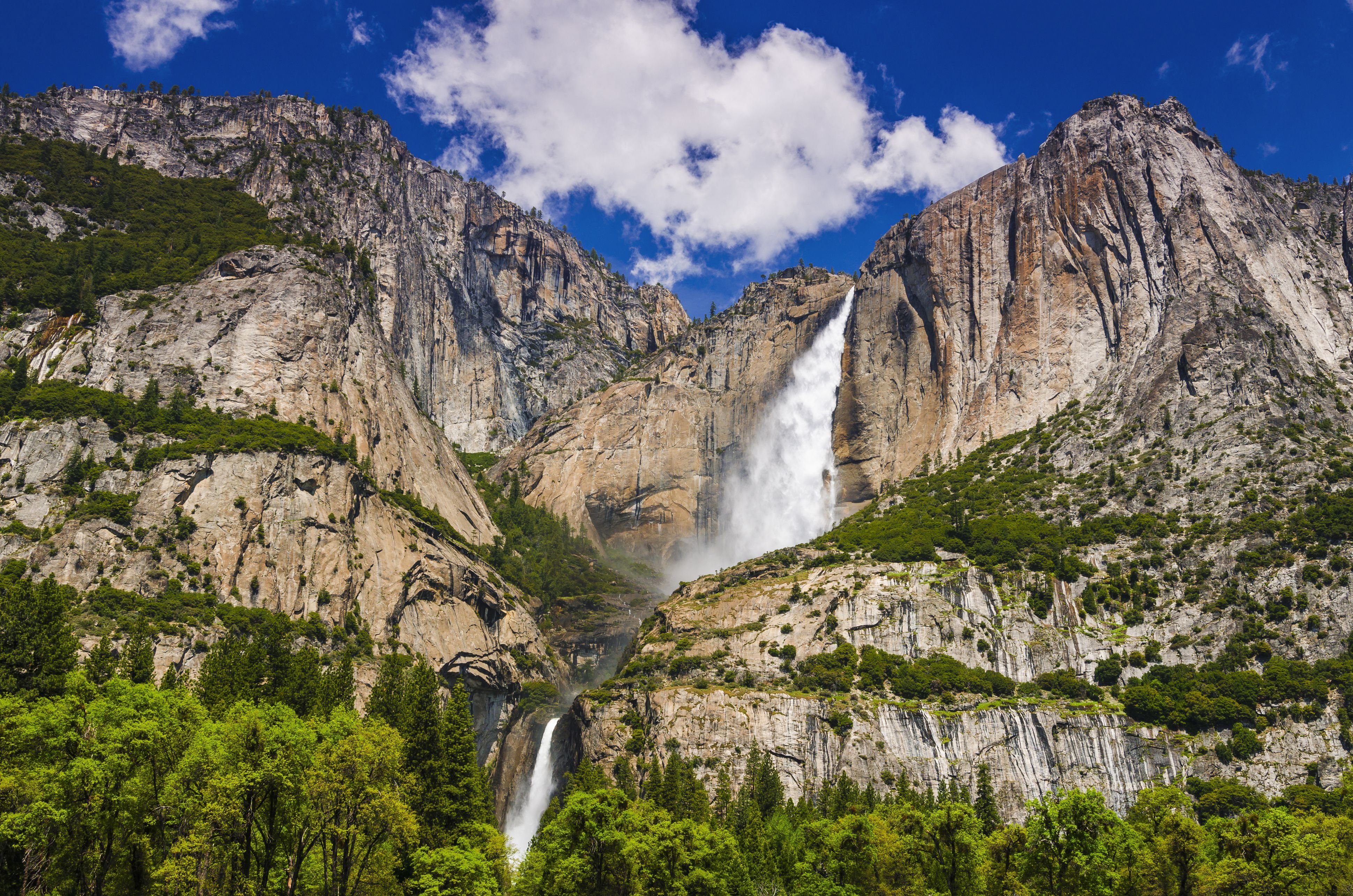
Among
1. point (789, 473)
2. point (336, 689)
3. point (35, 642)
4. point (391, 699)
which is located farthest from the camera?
point (789, 473)

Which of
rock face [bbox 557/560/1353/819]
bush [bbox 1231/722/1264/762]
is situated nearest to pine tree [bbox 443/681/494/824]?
rock face [bbox 557/560/1353/819]

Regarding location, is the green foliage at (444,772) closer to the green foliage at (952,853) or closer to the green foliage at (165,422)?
the green foliage at (952,853)

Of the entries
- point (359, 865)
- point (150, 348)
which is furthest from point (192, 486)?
point (359, 865)

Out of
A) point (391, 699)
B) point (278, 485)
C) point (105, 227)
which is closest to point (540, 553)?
point (278, 485)

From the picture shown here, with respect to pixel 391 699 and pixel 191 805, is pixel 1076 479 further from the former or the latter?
pixel 191 805

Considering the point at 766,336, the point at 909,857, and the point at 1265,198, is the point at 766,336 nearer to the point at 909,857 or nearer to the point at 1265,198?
the point at 1265,198

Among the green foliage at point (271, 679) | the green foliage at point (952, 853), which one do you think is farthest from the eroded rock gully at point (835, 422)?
the green foliage at point (952, 853)

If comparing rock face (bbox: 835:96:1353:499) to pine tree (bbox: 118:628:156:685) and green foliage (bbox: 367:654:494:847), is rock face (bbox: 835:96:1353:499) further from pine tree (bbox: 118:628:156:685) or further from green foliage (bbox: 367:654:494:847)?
pine tree (bbox: 118:628:156:685)
